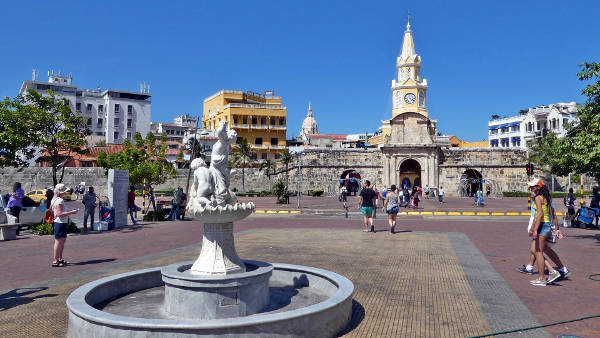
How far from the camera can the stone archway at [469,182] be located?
44.7 metres

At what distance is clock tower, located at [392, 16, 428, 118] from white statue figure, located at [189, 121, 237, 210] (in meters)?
52.3

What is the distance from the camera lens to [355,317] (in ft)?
18.3

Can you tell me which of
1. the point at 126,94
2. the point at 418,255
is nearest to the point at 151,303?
the point at 418,255

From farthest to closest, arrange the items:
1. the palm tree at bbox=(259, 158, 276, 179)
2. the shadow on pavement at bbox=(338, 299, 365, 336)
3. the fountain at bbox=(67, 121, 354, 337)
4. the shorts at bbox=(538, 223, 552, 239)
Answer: the palm tree at bbox=(259, 158, 276, 179), the shorts at bbox=(538, 223, 552, 239), the shadow on pavement at bbox=(338, 299, 365, 336), the fountain at bbox=(67, 121, 354, 337)

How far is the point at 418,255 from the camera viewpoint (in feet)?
33.7

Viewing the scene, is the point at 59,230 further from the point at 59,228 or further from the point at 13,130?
the point at 13,130

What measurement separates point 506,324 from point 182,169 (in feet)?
159

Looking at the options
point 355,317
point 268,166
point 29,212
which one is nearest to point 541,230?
point 355,317

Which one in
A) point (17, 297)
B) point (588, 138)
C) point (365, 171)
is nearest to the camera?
point (17, 297)

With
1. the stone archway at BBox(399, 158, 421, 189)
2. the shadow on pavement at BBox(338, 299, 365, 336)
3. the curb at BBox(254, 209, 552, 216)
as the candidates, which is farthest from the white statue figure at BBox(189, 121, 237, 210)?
the stone archway at BBox(399, 158, 421, 189)

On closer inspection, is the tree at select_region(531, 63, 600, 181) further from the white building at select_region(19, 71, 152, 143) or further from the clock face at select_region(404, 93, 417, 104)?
the white building at select_region(19, 71, 152, 143)

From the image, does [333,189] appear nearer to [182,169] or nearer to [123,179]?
[182,169]

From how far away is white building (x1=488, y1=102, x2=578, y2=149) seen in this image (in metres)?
61.8

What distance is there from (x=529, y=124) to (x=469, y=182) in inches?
1176
